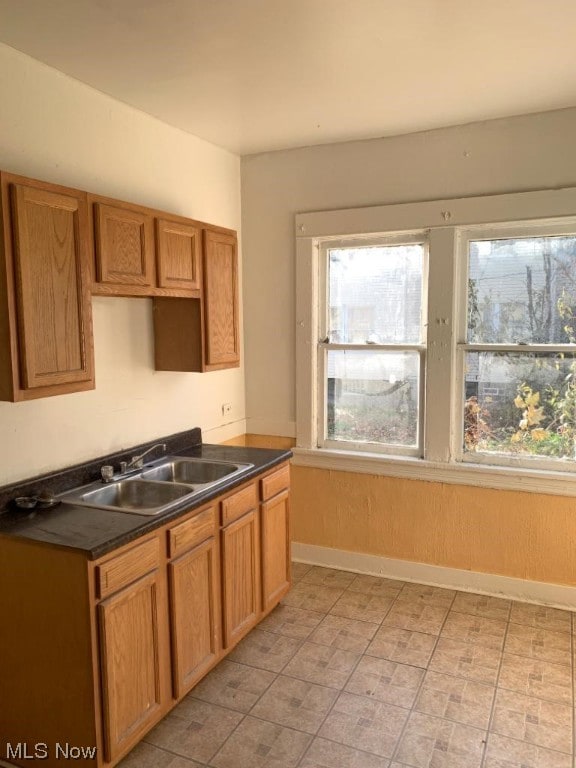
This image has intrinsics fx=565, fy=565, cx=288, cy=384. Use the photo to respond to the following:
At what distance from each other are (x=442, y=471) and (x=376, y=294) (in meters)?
1.11

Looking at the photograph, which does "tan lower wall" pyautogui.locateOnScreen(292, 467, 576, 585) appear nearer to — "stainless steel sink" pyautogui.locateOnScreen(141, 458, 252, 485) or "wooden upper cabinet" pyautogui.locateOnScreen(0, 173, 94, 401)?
"stainless steel sink" pyautogui.locateOnScreen(141, 458, 252, 485)

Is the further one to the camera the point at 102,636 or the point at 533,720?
the point at 533,720

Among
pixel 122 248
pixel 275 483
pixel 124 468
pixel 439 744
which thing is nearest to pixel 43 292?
pixel 122 248

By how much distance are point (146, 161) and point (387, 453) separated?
2120 millimetres

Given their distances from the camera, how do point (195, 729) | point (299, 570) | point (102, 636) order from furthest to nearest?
point (299, 570) < point (195, 729) < point (102, 636)

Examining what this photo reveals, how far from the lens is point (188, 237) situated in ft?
8.96

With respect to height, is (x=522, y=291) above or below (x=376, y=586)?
above

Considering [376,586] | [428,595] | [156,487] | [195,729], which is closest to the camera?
[195,729]

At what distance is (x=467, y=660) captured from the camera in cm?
263

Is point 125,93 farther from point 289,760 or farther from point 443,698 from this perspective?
point 443,698

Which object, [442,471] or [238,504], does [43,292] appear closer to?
[238,504]

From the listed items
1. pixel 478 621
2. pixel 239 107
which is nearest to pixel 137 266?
pixel 239 107

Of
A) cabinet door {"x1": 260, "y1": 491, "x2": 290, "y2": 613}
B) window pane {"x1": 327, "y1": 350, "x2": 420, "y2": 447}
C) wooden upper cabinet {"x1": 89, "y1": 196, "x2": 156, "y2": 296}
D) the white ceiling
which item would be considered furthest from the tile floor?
the white ceiling

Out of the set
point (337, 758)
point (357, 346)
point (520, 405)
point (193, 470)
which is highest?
point (357, 346)
